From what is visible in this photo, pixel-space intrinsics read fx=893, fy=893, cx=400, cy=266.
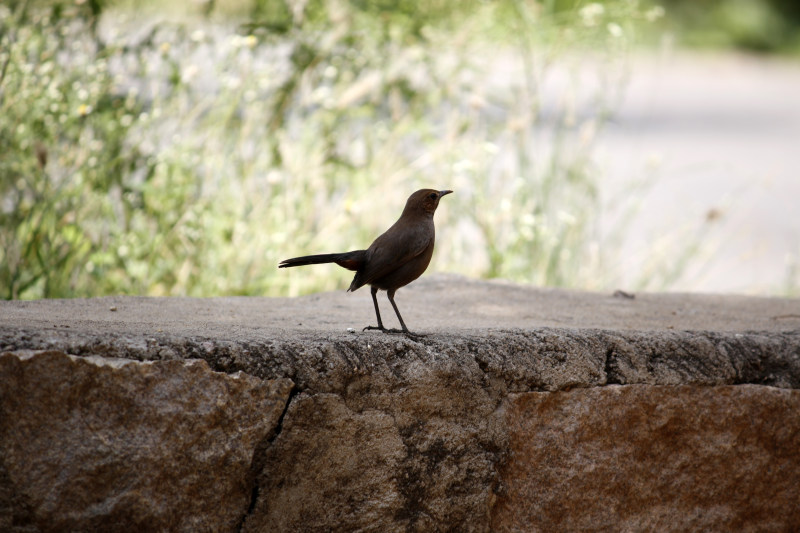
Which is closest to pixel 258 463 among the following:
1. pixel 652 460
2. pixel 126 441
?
pixel 126 441

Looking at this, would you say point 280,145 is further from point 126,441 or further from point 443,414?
point 126,441

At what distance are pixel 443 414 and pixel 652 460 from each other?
0.70 metres

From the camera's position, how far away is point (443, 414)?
7.91 ft

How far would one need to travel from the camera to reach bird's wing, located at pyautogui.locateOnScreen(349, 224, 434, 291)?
2.62m

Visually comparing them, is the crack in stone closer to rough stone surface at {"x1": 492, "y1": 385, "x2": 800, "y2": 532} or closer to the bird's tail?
the bird's tail

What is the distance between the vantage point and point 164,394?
2074 mm

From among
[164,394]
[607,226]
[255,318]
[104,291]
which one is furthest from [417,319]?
[607,226]

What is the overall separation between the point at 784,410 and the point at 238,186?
10.0ft

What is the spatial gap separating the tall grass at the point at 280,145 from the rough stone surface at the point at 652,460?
2.14m

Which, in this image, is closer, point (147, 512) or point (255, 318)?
point (147, 512)

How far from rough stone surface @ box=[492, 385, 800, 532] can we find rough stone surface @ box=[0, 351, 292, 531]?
77 centimetres

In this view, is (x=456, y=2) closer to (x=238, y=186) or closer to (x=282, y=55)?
(x=282, y=55)

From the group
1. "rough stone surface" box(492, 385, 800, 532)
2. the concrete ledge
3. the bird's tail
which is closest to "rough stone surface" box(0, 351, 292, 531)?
the concrete ledge

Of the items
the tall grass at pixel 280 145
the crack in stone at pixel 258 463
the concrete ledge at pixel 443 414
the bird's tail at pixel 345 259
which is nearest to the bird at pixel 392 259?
the bird's tail at pixel 345 259
